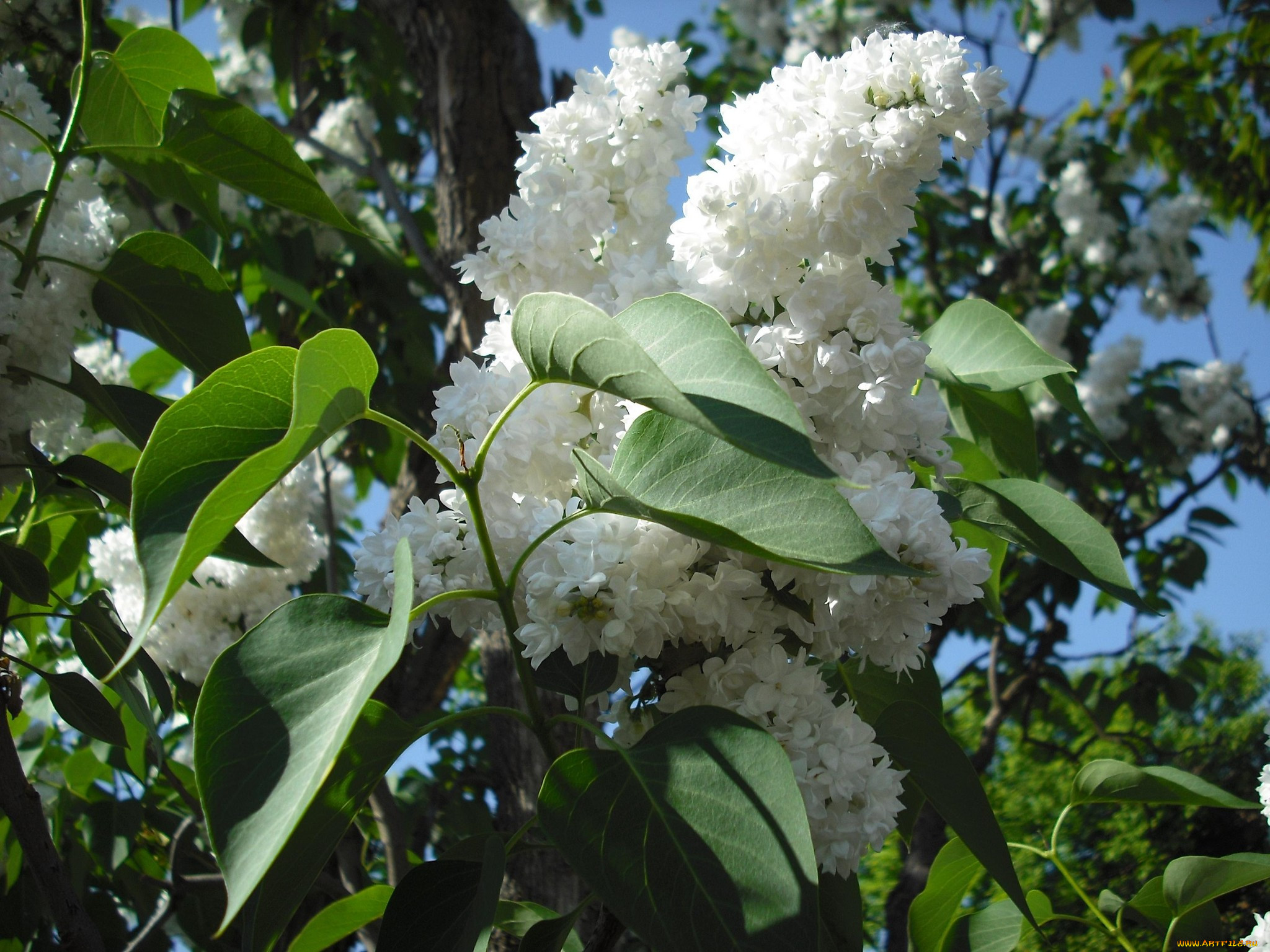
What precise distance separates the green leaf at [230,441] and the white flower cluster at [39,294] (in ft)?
1.81

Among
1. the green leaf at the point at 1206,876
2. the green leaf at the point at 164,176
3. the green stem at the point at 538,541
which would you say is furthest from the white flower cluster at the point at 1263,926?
the green leaf at the point at 164,176

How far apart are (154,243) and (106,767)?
3.68 feet

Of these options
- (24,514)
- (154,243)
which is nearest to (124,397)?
(154,243)

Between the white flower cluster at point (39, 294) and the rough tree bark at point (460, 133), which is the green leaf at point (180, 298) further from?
the rough tree bark at point (460, 133)

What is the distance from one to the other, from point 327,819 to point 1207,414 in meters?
4.41

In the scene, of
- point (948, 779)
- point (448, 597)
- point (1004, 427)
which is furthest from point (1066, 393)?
point (448, 597)

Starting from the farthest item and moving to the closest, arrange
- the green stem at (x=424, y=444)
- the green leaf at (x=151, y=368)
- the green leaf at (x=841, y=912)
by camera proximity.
→ 1. the green leaf at (x=151, y=368)
2. the green leaf at (x=841, y=912)
3. the green stem at (x=424, y=444)

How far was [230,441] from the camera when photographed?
1.80 ft

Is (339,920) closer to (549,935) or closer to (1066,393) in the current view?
(549,935)

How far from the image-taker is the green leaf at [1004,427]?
998mm

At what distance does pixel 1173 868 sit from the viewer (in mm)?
963

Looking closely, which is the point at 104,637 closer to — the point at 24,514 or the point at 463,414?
the point at 24,514

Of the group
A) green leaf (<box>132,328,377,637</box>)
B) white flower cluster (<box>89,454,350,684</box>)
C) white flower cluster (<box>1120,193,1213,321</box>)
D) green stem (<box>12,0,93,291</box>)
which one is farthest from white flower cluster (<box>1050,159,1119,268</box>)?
green leaf (<box>132,328,377,637</box>)

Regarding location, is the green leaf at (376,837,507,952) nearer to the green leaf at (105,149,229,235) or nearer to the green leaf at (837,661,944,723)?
the green leaf at (837,661,944,723)
